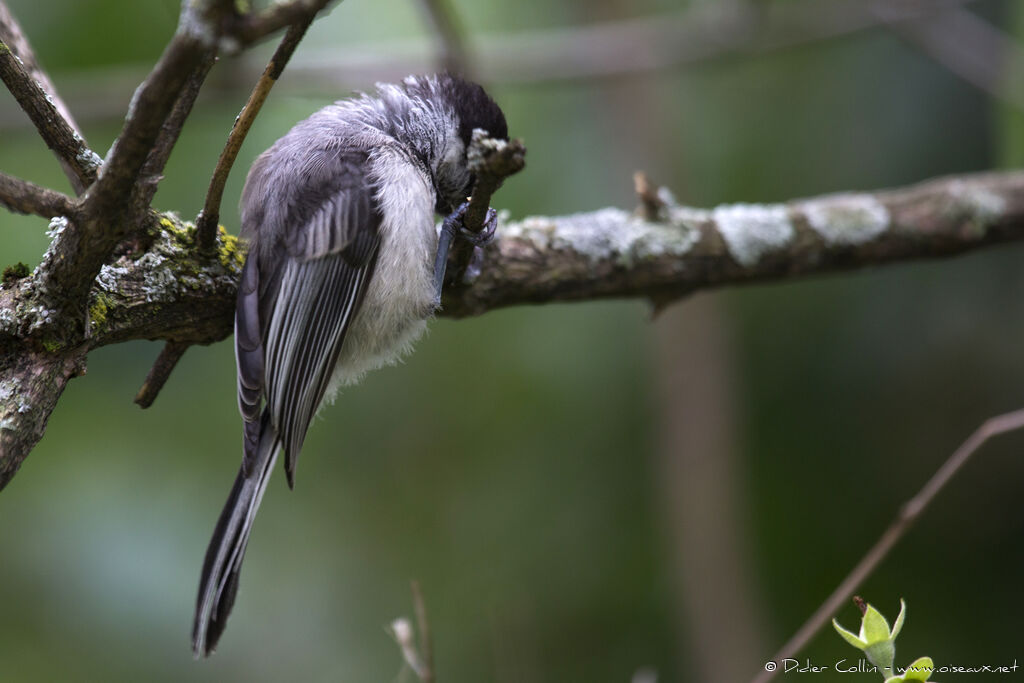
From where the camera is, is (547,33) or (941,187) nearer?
(941,187)

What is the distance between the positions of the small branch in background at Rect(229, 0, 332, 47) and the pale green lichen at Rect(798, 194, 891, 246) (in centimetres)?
190

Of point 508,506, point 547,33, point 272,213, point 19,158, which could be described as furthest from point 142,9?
point 508,506

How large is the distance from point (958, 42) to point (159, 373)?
3.19 m

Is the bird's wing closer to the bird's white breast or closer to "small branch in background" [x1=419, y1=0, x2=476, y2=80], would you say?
the bird's white breast

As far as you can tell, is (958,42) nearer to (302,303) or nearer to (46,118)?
(302,303)

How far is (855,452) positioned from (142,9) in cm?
335

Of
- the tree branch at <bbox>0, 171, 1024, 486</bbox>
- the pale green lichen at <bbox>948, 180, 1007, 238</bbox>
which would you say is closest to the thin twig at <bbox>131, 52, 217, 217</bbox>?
the tree branch at <bbox>0, 171, 1024, 486</bbox>

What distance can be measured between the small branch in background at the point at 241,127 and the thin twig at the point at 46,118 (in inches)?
8.6

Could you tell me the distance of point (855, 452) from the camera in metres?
3.20

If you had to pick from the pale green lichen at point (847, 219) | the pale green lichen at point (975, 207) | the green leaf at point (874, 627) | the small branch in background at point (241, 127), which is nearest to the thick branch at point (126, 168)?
the small branch in background at point (241, 127)

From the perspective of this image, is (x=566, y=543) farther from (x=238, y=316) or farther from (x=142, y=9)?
(x=142, y=9)

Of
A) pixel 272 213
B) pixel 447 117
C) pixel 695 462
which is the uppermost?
pixel 447 117

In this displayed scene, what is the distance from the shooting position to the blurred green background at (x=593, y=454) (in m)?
2.88

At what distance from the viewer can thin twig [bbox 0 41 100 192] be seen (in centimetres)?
133
